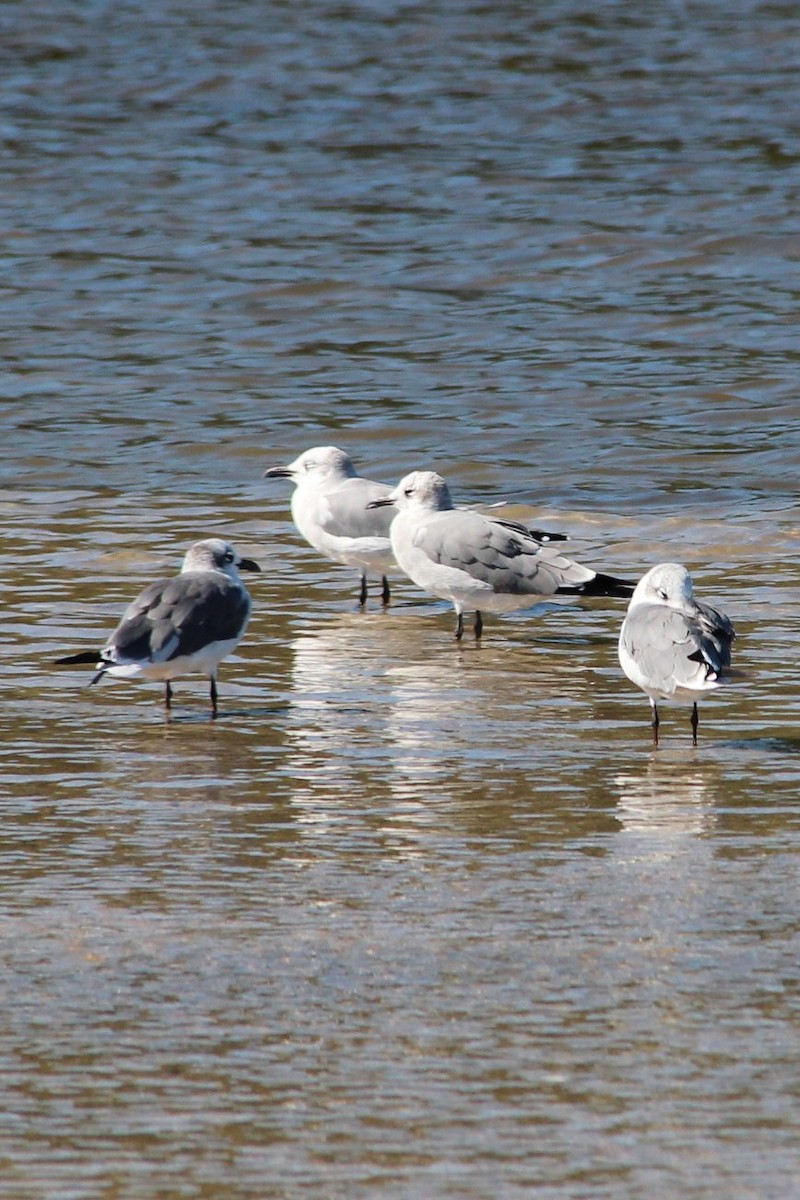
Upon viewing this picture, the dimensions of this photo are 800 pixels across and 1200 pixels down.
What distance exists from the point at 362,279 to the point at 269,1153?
13258 millimetres

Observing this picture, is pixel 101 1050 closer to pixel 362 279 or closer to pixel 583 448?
pixel 583 448

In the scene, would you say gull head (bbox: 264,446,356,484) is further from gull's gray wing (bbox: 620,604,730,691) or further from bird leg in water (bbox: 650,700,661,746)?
bird leg in water (bbox: 650,700,661,746)

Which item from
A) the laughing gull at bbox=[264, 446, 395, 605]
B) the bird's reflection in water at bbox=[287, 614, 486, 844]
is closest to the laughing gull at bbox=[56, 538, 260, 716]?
the bird's reflection in water at bbox=[287, 614, 486, 844]

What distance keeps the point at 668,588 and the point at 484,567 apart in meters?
1.54

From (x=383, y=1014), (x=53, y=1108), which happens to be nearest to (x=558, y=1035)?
(x=383, y=1014)

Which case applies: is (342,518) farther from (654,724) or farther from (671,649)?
(671,649)

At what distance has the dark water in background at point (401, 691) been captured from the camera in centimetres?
411

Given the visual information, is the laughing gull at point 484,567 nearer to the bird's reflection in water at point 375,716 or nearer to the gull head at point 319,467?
the bird's reflection in water at point 375,716

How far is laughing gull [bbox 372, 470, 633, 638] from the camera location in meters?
8.59

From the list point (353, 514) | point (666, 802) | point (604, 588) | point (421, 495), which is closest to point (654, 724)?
point (666, 802)

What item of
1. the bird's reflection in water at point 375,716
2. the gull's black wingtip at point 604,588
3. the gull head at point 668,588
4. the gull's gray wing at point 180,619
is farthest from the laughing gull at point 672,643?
the gull's gray wing at point 180,619

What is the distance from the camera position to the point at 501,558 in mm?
8672

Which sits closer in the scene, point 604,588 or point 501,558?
point 604,588

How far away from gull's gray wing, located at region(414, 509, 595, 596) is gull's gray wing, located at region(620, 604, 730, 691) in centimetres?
149
